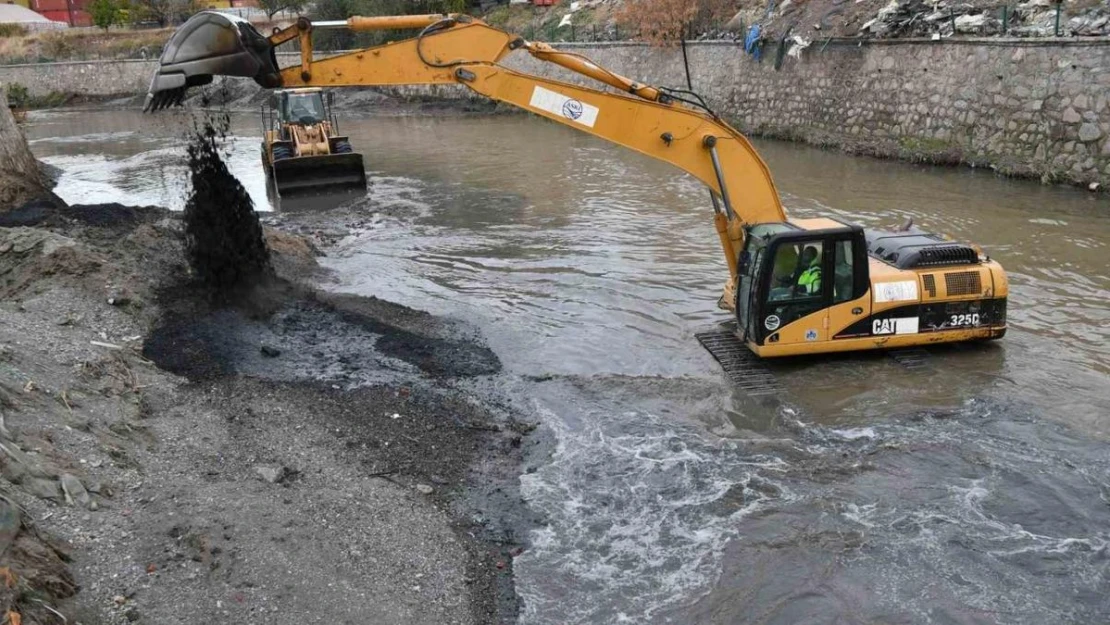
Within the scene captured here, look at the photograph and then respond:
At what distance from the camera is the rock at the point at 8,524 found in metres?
5.04

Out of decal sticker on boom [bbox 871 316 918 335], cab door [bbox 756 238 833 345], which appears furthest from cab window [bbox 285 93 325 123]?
decal sticker on boom [bbox 871 316 918 335]

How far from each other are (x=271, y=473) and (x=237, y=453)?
19.9 inches

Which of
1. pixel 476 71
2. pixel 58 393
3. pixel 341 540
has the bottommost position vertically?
pixel 341 540

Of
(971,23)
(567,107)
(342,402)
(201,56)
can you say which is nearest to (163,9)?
(971,23)

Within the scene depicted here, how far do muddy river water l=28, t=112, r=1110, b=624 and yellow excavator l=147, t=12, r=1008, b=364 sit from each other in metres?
0.56

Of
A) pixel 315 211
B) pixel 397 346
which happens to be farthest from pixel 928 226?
pixel 315 211

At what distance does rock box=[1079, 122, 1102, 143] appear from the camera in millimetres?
17875

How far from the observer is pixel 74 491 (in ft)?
20.0

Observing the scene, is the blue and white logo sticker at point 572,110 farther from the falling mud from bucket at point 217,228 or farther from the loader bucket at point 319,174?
the loader bucket at point 319,174

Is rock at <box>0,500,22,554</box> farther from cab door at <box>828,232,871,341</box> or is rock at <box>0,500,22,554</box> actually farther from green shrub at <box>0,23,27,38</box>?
green shrub at <box>0,23,27,38</box>

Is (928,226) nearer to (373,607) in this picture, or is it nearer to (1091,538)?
(1091,538)

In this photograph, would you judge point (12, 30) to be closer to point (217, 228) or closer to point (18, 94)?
point (18, 94)

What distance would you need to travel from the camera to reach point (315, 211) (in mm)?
19516

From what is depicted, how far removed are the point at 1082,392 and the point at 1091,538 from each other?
3.04m
